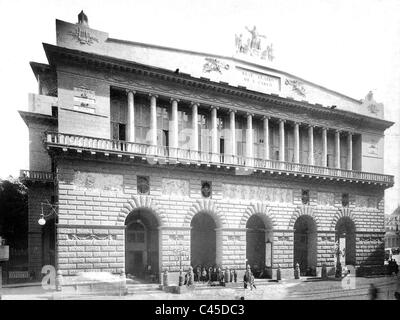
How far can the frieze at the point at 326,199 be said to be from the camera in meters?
36.2

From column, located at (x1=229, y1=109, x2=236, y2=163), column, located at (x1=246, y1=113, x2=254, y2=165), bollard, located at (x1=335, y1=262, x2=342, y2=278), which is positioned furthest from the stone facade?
column, located at (x1=229, y1=109, x2=236, y2=163)

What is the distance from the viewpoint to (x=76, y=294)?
2398 centimetres

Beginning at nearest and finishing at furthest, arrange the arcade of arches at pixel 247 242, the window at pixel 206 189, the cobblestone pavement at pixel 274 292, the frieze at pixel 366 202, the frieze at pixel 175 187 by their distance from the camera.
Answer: the cobblestone pavement at pixel 274 292 < the frieze at pixel 175 187 < the arcade of arches at pixel 247 242 < the window at pixel 206 189 < the frieze at pixel 366 202

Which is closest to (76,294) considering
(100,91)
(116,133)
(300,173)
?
(116,133)

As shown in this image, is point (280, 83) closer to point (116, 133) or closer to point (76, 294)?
point (116, 133)

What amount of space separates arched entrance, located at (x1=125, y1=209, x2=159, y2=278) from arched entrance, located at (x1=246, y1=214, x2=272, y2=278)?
8.53 m

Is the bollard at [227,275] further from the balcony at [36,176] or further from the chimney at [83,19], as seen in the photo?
the chimney at [83,19]

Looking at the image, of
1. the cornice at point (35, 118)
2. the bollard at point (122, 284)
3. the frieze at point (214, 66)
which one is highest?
the frieze at point (214, 66)

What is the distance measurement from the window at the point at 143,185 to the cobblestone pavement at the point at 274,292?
6605 millimetres

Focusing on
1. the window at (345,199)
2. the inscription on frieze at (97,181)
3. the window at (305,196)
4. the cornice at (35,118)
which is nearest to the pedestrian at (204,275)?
the inscription on frieze at (97,181)

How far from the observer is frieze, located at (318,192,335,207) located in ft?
119

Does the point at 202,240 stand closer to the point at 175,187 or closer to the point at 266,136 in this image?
the point at 175,187

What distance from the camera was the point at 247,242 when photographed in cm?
3512
